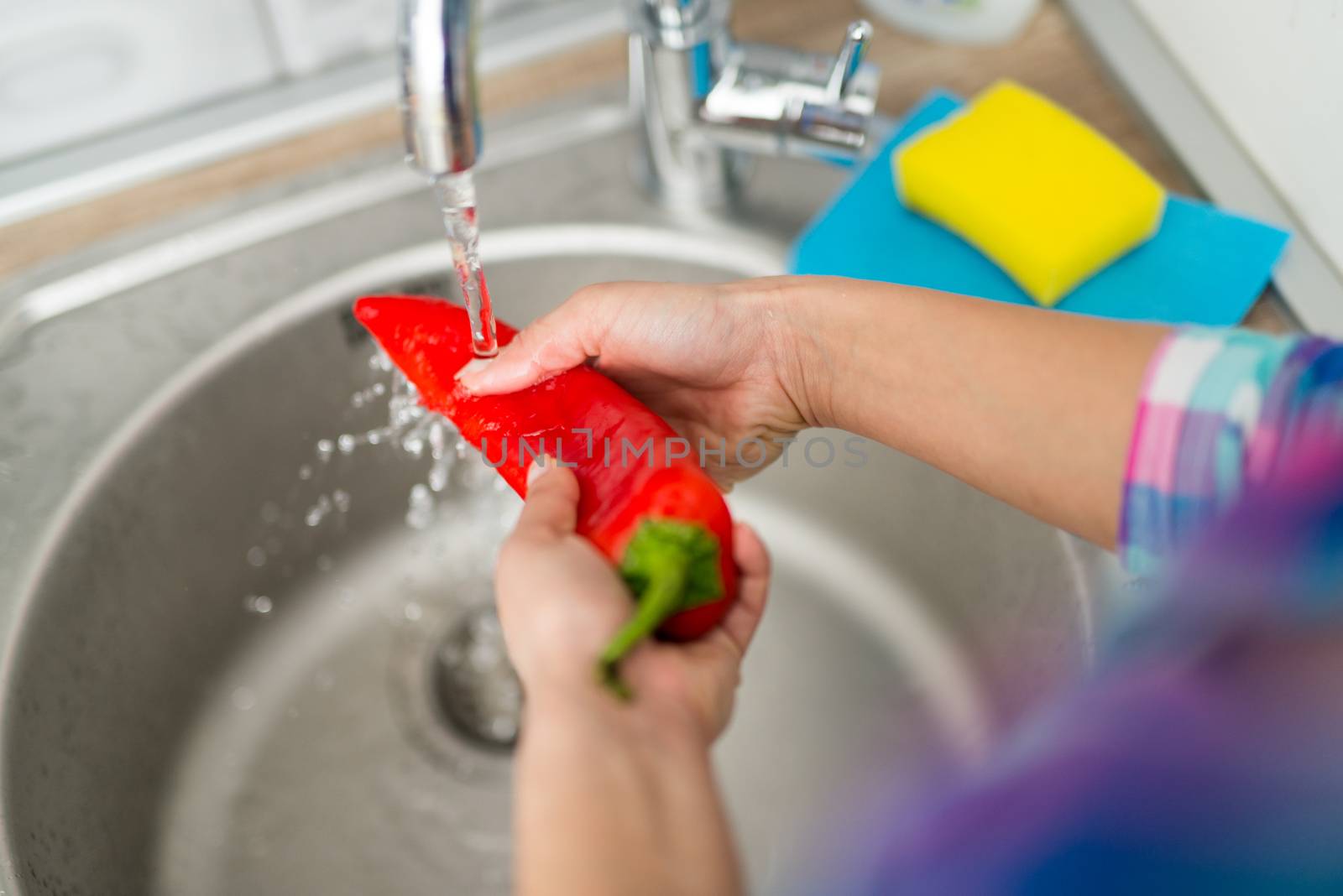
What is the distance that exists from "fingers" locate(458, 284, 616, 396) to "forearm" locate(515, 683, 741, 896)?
0.81 ft

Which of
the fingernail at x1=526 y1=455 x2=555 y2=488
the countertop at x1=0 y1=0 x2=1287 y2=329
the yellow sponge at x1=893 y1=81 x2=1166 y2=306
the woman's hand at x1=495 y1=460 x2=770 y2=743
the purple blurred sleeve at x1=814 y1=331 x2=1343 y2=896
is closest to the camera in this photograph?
the purple blurred sleeve at x1=814 y1=331 x2=1343 y2=896

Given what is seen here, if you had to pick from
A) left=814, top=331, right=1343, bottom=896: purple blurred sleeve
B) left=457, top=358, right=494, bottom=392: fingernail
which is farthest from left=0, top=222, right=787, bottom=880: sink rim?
left=814, top=331, right=1343, bottom=896: purple blurred sleeve

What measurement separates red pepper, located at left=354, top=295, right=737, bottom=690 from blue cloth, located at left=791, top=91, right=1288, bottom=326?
0.70ft

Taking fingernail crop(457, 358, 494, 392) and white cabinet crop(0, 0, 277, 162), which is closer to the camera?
fingernail crop(457, 358, 494, 392)

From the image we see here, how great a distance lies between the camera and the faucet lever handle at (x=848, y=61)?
0.63 metres

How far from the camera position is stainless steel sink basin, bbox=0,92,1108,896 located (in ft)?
2.27

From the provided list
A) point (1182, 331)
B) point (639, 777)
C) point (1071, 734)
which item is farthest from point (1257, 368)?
point (639, 777)

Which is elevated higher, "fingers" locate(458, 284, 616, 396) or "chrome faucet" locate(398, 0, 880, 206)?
"chrome faucet" locate(398, 0, 880, 206)

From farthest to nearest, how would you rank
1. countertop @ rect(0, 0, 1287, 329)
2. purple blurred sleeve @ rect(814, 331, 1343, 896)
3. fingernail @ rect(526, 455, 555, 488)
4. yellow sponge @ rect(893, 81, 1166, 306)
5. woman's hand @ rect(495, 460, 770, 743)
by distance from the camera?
countertop @ rect(0, 0, 1287, 329) < yellow sponge @ rect(893, 81, 1166, 306) < fingernail @ rect(526, 455, 555, 488) < woman's hand @ rect(495, 460, 770, 743) < purple blurred sleeve @ rect(814, 331, 1343, 896)

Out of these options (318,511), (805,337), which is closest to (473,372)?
(805,337)

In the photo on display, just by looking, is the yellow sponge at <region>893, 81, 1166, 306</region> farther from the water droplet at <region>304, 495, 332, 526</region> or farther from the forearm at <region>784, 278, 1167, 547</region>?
the water droplet at <region>304, 495, 332, 526</region>

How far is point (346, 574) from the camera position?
86cm

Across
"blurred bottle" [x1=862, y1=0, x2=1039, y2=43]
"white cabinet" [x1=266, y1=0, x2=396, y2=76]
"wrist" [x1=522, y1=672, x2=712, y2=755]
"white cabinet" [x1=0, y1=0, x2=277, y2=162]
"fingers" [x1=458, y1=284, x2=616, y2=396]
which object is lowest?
"wrist" [x1=522, y1=672, x2=712, y2=755]

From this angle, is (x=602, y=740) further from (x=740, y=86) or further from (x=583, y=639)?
(x=740, y=86)
